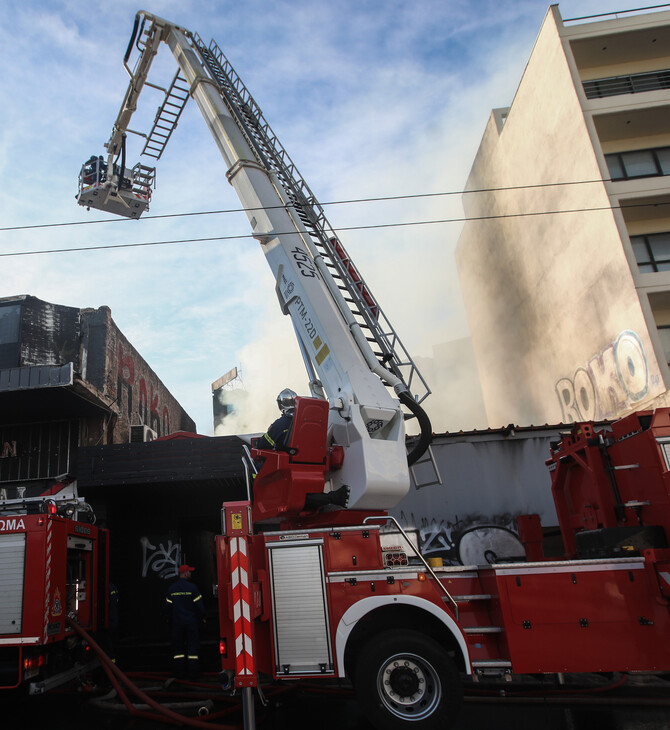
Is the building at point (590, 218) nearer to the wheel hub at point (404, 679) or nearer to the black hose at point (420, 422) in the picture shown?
the black hose at point (420, 422)

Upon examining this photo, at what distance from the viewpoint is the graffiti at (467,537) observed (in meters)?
11.6

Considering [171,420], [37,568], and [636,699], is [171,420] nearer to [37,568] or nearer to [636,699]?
[37,568]

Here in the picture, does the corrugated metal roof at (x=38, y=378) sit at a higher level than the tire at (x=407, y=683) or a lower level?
higher

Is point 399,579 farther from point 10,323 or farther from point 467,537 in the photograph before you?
point 10,323

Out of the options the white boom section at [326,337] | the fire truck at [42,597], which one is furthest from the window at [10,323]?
the fire truck at [42,597]

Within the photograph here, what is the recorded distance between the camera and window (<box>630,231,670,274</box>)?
17219 mm

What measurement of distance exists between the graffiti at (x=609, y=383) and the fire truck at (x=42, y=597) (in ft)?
44.7

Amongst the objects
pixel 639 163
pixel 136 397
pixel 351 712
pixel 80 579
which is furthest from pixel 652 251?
pixel 80 579

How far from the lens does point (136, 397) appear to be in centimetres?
1908

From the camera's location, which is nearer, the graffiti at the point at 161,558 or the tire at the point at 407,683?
the tire at the point at 407,683

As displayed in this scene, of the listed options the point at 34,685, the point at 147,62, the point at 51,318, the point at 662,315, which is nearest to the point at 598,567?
the point at 34,685

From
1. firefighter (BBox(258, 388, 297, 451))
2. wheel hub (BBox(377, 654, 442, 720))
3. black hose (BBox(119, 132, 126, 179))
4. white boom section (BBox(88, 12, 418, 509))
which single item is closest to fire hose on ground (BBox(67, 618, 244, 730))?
wheel hub (BBox(377, 654, 442, 720))

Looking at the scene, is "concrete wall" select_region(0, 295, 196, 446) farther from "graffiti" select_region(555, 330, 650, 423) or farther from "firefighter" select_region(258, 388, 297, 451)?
"graffiti" select_region(555, 330, 650, 423)

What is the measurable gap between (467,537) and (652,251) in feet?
38.0
